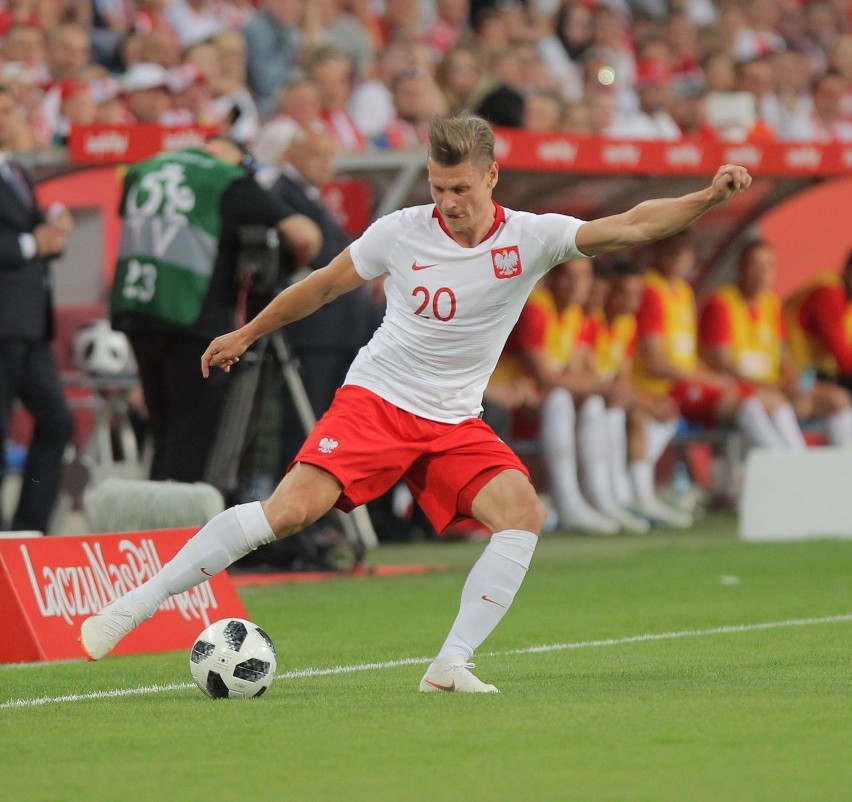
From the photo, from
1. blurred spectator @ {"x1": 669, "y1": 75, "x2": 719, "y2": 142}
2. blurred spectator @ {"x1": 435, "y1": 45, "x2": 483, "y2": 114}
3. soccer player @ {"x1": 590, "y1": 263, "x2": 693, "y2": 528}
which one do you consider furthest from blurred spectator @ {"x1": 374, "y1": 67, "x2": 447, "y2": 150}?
blurred spectator @ {"x1": 669, "y1": 75, "x2": 719, "y2": 142}

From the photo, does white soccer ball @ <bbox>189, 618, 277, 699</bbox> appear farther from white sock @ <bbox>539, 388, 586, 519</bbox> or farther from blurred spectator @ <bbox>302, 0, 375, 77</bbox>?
blurred spectator @ <bbox>302, 0, 375, 77</bbox>

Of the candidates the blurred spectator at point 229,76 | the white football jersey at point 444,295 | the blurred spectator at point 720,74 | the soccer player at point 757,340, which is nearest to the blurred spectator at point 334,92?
the blurred spectator at point 229,76

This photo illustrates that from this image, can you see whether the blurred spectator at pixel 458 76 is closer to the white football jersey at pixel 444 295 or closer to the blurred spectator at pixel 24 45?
the blurred spectator at pixel 24 45

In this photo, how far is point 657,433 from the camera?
15.3 metres

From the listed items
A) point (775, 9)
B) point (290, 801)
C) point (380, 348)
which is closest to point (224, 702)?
point (380, 348)

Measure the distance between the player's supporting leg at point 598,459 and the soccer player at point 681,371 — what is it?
1.03 m

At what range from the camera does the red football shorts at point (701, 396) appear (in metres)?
15.7

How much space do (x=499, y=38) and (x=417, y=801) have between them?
1448cm

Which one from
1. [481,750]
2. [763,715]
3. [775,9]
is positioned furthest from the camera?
[775,9]

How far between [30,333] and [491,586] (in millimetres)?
5264

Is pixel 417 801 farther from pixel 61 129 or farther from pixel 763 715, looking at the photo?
pixel 61 129

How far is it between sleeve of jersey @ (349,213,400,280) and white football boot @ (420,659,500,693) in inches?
52.2

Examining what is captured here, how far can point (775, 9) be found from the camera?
2239 centimetres

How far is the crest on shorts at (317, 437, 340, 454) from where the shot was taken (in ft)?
21.4
